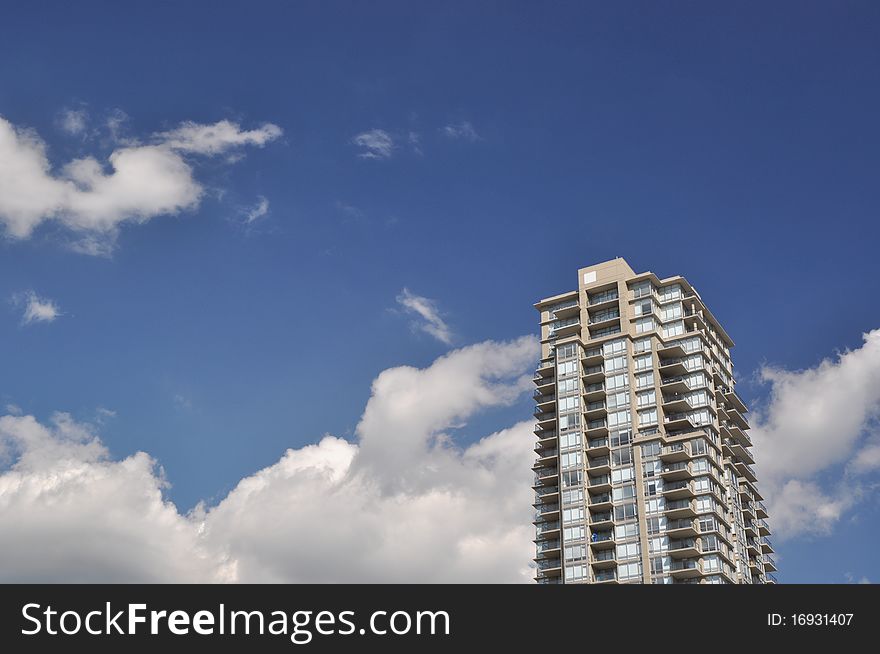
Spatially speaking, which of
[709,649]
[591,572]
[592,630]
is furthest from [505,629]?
[591,572]

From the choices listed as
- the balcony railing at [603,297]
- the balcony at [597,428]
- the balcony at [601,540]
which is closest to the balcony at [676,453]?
the balcony at [597,428]

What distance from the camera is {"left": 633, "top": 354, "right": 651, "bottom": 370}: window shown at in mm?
135125

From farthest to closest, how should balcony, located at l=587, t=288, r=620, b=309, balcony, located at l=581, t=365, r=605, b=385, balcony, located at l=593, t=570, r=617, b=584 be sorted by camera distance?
balcony, located at l=587, t=288, r=620, b=309 < balcony, located at l=581, t=365, r=605, b=385 < balcony, located at l=593, t=570, r=617, b=584

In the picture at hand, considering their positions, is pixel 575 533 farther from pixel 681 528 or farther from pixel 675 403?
pixel 675 403

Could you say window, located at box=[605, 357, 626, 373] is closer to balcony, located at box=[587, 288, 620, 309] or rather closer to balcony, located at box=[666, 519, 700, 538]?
balcony, located at box=[587, 288, 620, 309]

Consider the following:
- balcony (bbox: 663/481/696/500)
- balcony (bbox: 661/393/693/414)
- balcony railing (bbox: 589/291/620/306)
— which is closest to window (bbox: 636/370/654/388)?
balcony (bbox: 661/393/693/414)

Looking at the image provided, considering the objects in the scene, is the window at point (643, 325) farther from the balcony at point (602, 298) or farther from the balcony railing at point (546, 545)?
the balcony railing at point (546, 545)

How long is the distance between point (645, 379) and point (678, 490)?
18.1 m

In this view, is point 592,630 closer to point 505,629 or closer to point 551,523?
point 505,629

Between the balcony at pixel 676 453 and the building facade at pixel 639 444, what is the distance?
0.45ft

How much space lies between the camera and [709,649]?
17.7 m

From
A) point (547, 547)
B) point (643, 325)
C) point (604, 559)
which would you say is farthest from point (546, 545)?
point (643, 325)

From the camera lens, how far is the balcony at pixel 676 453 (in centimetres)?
12555

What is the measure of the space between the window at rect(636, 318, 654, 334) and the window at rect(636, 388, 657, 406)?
9749 mm
